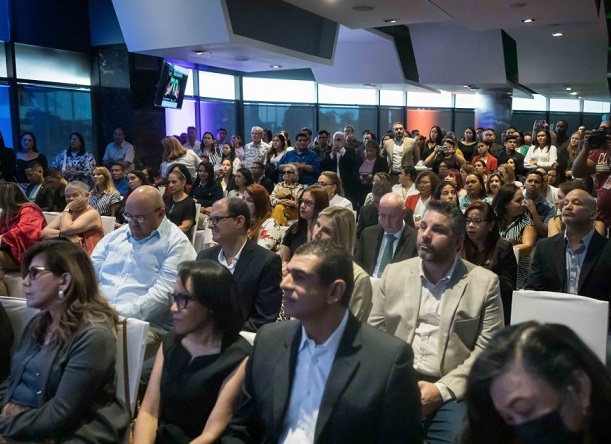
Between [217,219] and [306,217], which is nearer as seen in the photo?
[217,219]

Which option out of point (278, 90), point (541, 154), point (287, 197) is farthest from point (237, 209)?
point (278, 90)

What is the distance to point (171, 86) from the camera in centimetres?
1112

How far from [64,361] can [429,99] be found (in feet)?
58.0

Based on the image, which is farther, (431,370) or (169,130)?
(169,130)

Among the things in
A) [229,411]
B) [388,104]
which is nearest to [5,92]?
[229,411]

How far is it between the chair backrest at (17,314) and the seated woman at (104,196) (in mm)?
3772

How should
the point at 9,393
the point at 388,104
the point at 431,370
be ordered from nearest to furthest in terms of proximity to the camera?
the point at 9,393 < the point at 431,370 < the point at 388,104

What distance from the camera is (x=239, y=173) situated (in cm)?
727

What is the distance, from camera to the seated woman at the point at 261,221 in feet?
15.9

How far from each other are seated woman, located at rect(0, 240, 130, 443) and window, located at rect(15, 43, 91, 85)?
27.2 feet

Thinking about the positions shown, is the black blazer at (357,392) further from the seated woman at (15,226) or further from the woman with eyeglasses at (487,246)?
the seated woman at (15,226)

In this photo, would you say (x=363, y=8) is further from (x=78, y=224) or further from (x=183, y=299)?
(x=183, y=299)

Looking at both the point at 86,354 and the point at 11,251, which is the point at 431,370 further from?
the point at 11,251

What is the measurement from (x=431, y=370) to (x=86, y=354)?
141 centimetres
